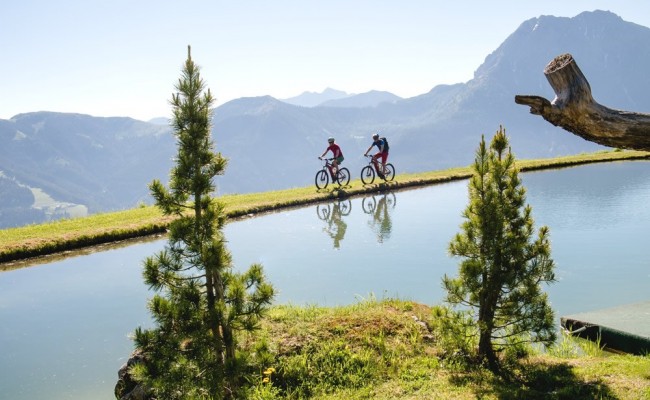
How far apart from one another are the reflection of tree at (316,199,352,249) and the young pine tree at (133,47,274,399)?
1070 cm

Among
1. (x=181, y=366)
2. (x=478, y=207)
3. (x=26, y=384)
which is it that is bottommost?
(x=26, y=384)

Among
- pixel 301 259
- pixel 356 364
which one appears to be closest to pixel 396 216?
pixel 301 259

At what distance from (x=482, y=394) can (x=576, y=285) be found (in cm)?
640

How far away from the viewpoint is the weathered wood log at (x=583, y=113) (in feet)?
17.6

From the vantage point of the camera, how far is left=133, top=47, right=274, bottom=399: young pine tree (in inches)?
245

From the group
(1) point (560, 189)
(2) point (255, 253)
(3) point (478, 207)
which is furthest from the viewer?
(1) point (560, 189)

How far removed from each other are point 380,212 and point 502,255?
51.6 feet

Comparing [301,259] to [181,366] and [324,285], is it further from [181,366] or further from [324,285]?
[181,366]

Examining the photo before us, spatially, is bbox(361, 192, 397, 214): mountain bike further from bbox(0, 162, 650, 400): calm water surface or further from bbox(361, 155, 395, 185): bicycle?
bbox(361, 155, 395, 185): bicycle

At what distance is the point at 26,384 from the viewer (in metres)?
8.95

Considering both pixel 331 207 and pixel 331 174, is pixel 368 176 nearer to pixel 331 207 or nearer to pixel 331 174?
pixel 331 174

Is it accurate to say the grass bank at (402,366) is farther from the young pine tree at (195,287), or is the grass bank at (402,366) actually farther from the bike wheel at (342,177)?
the bike wheel at (342,177)

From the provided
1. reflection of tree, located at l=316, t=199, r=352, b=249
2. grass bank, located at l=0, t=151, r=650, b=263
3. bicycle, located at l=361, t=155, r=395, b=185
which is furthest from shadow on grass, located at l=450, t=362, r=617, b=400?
bicycle, located at l=361, t=155, r=395, b=185

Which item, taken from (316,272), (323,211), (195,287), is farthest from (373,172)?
(195,287)
